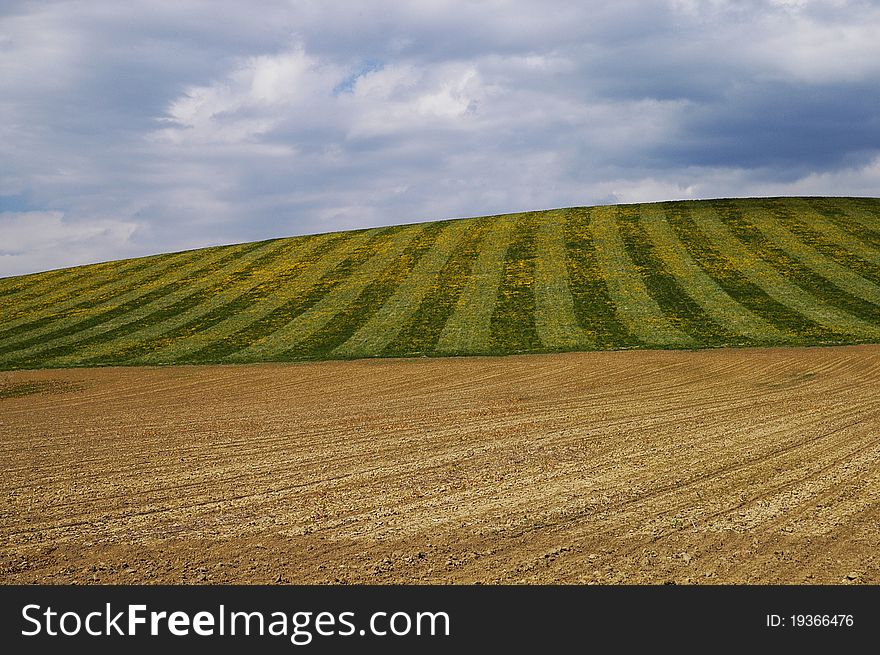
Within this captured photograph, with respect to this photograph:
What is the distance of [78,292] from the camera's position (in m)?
61.3

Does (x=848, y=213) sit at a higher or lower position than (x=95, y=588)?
higher

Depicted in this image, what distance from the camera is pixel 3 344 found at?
46.4 meters

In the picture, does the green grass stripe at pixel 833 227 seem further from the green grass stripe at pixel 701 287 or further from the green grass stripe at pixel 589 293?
the green grass stripe at pixel 589 293

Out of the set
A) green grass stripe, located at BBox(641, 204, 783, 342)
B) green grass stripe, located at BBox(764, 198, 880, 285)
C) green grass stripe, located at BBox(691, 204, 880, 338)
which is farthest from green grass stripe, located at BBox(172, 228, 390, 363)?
green grass stripe, located at BBox(764, 198, 880, 285)

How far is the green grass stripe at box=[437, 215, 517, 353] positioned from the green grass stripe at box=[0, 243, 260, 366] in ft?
68.9

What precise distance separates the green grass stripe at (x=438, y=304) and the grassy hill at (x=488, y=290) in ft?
0.58

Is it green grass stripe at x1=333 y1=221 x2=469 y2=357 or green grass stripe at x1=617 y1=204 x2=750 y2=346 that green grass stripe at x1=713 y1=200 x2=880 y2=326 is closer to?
green grass stripe at x1=617 y1=204 x2=750 y2=346

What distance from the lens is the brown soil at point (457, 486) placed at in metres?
9.65

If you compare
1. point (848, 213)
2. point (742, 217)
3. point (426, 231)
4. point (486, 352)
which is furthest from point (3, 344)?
point (848, 213)

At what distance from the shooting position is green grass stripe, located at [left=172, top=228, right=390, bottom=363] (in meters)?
42.6

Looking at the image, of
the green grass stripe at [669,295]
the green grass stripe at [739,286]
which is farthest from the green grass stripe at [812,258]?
the green grass stripe at [669,295]

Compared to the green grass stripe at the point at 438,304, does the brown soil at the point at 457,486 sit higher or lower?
lower

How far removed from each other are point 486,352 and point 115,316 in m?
29.5

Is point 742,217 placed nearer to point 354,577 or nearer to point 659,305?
point 659,305
